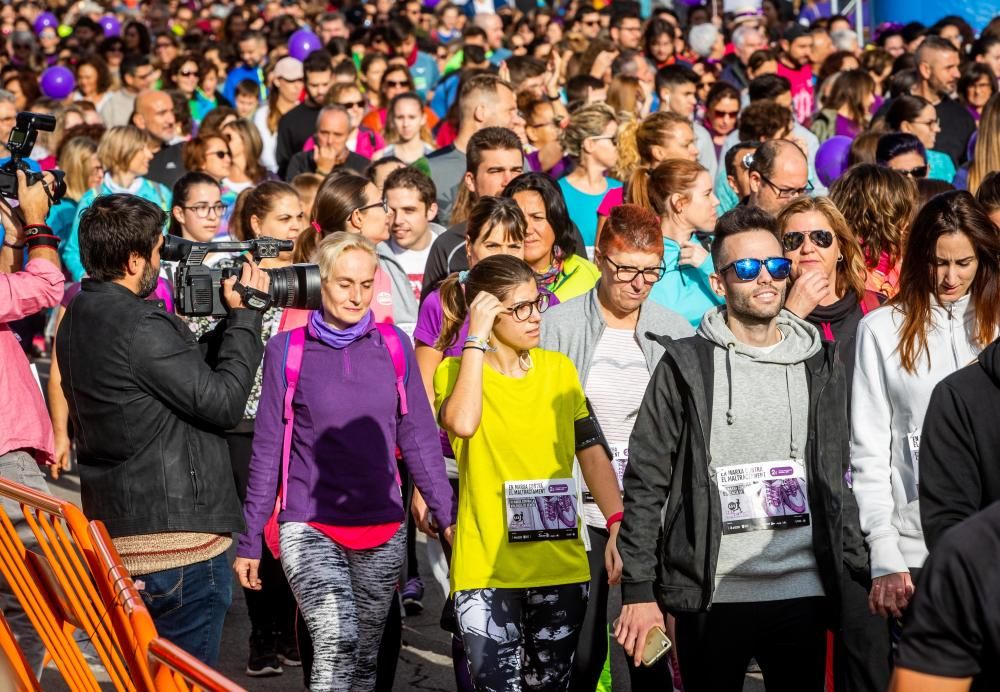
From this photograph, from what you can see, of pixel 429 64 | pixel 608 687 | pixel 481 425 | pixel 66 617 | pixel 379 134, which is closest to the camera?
pixel 66 617

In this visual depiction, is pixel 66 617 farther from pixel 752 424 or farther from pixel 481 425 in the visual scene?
pixel 752 424

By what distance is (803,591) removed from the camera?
422 centimetres

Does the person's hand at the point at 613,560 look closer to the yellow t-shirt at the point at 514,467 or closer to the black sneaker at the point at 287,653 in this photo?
the yellow t-shirt at the point at 514,467

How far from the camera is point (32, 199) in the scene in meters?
5.68

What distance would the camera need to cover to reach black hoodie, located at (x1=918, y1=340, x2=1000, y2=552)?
3.50 m

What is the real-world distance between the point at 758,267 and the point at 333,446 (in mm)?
1662

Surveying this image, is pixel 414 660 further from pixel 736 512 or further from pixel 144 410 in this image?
pixel 736 512

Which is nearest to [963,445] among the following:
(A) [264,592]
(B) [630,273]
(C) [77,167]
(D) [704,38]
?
(B) [630,273]

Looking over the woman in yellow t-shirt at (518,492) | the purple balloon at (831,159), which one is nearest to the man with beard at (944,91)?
the purple balloon at (831,159)

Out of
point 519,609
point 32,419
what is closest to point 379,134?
point 32,419

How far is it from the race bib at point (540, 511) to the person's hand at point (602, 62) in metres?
8.77

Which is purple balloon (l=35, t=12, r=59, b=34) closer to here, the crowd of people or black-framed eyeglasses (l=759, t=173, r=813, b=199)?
the crowd of people

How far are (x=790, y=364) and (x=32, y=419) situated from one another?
2.89 metres

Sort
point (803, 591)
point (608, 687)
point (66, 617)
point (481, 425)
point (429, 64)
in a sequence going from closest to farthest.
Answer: point (803, 591) → point (66, 617) → point (481, 425) → point (608, 687) → point (429, 64)
